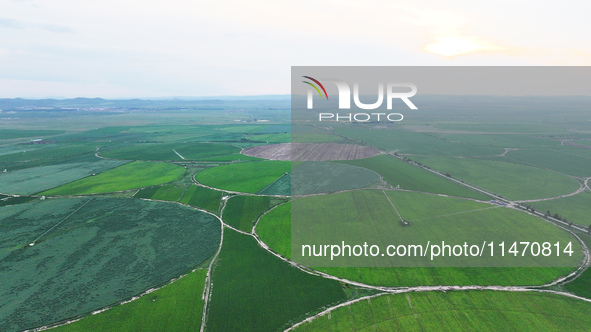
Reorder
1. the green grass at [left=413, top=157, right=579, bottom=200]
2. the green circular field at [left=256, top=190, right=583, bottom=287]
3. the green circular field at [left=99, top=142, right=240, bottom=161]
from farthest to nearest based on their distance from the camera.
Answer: the green circular field at [left=99, top=142, right=240, bottom=161]
the green grass at [left=413, top=157, right=579, bottom=200]
the green circular field at [left=256, top=190, right=583, bottom=287]

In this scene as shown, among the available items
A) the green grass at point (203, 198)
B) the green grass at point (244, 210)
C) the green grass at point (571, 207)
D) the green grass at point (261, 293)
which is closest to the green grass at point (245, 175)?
the green grass at point (203, 198)

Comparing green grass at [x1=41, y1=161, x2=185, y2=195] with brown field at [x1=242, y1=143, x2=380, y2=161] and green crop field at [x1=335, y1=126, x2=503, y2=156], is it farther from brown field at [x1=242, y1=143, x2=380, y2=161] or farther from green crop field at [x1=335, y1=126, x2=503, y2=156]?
green crop field at [x1=335, y1=126, x2=503, y2=156]

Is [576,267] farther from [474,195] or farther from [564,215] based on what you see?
[474,195]

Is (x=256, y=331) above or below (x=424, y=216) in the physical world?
below

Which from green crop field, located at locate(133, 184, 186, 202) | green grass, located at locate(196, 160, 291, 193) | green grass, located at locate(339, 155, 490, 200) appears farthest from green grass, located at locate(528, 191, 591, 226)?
green crop field, located at locate(133, 184, 186, 202)

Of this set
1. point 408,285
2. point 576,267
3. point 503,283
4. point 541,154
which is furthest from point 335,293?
point 541,154

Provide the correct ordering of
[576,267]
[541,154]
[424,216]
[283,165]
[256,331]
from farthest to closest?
1. [541,154]
2. [283,165]
3. [424,216]
4. [576,267]
5. [256,331]

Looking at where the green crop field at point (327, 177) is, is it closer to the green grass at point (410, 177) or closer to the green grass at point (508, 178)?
the green grass at point (410, 177)
